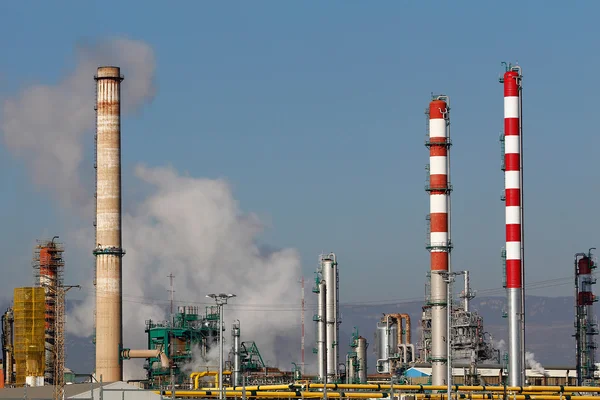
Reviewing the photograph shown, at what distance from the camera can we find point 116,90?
9481cm

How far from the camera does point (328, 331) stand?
3935 inches

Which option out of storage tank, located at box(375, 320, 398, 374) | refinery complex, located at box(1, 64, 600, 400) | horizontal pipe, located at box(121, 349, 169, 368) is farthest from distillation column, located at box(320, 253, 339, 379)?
horizontal pipe, located at box(121, 349, 169, 368)

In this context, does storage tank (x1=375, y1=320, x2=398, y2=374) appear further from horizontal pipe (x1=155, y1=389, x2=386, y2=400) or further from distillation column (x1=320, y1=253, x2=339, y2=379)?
horizontal pipe (x1=155, y1=389, x2=386, y2=400)

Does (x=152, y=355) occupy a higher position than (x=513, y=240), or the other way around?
(x=513, y=240)

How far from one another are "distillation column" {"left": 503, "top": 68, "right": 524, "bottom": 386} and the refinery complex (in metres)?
0.06

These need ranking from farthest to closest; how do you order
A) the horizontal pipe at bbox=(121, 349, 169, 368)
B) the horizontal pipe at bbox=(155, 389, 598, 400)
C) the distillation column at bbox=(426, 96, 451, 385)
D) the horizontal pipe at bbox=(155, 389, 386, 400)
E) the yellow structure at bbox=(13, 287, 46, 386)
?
the yellow structure at bbox=(13, 287, 46, 386), the horizontal pipe at bbox=(121, 349, 169, 368), the distillation column at bbox=(426, 96, 451, 385), the horizontal pipe at bbox=(155, 389, 386, 400), the horizontal pipe at bbox=(155, 389, 598, 400)

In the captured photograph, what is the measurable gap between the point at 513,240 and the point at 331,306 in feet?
82.2

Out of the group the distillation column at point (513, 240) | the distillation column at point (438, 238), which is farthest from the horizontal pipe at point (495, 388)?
the distillation column at point (438, 238)

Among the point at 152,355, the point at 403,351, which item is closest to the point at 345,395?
the point at 152,355

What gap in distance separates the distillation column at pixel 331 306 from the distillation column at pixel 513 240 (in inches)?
908

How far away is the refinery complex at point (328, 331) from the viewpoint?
78.5 m

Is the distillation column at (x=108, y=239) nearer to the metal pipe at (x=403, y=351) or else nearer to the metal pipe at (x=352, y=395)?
the metal pipe at (x=352, y=395)

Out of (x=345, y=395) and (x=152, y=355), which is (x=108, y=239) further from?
(x=345, y=395)

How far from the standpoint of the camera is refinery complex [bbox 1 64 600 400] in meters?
78.5
